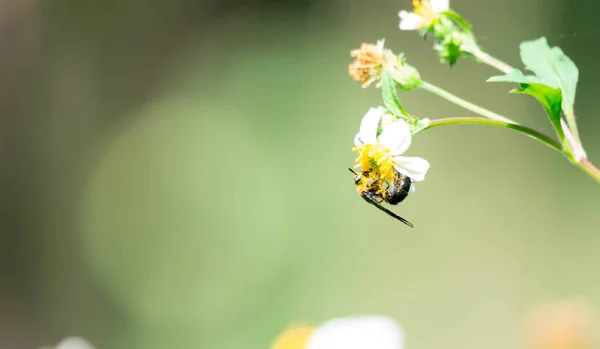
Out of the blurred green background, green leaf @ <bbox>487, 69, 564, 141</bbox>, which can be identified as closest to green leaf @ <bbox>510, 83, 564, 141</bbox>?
green leaf @ <bbox>487, 69, 564, 141</bbox>

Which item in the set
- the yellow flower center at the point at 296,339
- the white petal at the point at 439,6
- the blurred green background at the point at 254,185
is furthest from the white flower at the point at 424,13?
the blurred green background at the point at 254,185

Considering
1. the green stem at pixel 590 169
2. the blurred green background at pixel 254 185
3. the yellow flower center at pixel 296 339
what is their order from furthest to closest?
the blurred green background at pixel 254 185 → the yellow flower center at pixel 296 339 → the green stem at pixel 590 169

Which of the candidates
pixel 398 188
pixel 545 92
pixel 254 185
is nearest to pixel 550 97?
pixel 545 92

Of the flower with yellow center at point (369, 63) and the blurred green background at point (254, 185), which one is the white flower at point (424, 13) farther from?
the blurred green background at point (254, 185)

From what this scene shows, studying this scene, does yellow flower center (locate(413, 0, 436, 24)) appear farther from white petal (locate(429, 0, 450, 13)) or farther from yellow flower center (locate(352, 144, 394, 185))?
yellow flower center (locate(352, 144, 394, 185))

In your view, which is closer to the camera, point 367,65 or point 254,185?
point 367,65

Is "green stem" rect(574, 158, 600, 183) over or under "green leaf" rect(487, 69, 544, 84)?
under

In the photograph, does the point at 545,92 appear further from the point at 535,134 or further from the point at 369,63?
the point at 369,63
